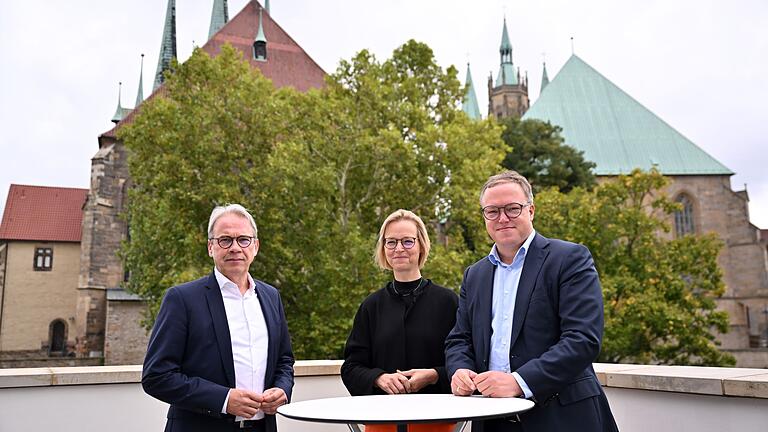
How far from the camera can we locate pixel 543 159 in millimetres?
27797

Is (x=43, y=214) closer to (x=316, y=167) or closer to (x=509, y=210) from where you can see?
(x=316, y=167)

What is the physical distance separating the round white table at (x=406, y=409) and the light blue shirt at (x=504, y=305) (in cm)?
23

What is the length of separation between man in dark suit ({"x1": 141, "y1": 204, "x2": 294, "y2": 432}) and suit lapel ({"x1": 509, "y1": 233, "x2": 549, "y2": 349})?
1.03 metres

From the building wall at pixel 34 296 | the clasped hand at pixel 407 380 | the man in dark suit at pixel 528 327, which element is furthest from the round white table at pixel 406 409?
the building wall at pixel 34 296

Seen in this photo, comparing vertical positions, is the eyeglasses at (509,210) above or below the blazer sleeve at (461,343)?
above

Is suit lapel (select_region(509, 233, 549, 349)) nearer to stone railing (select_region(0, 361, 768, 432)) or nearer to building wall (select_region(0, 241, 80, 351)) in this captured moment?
stone railing (select_region(0, 361, 768, 432))

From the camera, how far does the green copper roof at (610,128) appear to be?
36469 millimetres

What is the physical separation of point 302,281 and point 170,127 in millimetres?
5126

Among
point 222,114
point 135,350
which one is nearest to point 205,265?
point 222,114

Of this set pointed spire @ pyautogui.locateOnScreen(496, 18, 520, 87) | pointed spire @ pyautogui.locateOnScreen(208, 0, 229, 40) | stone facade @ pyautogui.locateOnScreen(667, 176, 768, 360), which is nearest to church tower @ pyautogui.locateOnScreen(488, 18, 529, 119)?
pointed spire @ pyautogui.locateOnScreen(496, 18, 520, 87)

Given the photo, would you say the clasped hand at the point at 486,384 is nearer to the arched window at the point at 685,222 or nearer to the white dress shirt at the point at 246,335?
the white dress shirt at the point at 246,335

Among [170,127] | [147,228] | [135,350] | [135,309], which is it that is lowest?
[135,350]

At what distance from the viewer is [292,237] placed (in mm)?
14609

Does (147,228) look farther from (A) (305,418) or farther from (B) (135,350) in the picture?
(A) (305,418)
